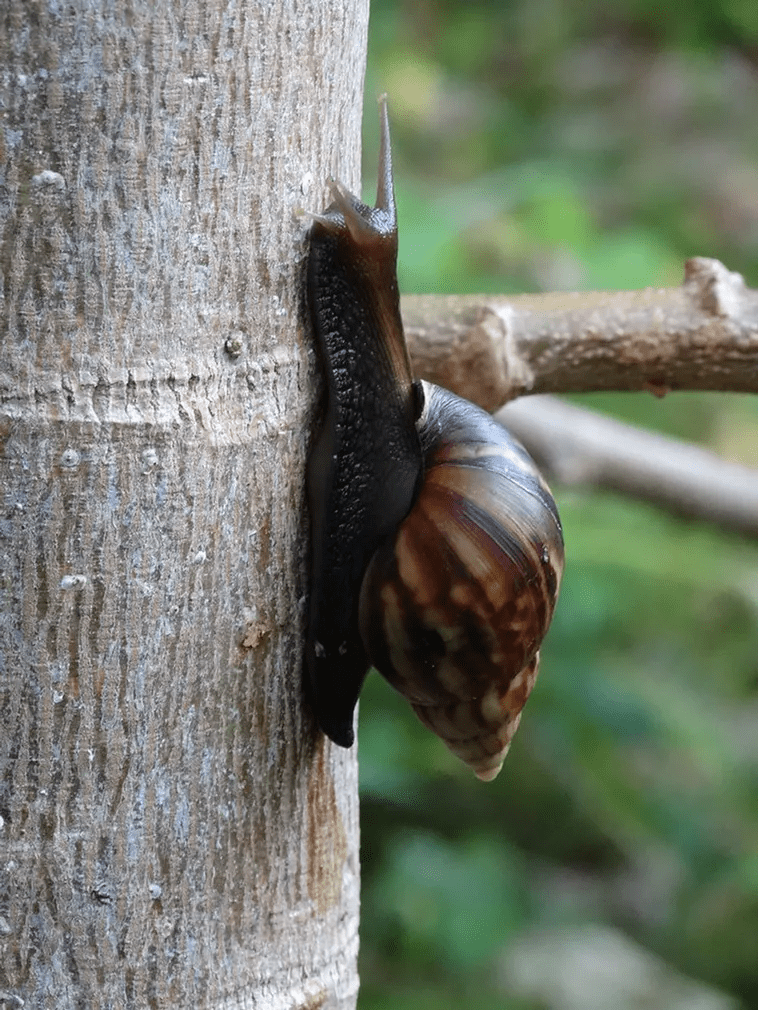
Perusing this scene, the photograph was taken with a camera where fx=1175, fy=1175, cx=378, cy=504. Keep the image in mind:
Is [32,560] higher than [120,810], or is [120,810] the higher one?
[32,560]

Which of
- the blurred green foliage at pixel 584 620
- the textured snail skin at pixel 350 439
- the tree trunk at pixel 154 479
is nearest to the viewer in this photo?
the tree trunk at pixel 154 479

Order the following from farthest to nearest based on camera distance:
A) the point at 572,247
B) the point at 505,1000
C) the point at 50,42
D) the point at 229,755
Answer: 1. the point at 505,1000
2. the point at 572,247
3. the point at 229,755
4. the point at 50,42

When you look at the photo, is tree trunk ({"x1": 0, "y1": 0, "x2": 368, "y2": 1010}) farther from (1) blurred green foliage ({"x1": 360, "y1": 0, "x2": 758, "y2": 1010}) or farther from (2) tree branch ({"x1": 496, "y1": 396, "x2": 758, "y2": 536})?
(1) blurred green foliage ({"x1": 360, "y1": 0, "x2": 758, "y2": 1010})

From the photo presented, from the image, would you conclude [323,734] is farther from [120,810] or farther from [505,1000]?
[505,1000]

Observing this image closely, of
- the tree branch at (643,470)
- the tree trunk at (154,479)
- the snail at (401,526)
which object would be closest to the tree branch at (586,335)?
the snail at (401,526)

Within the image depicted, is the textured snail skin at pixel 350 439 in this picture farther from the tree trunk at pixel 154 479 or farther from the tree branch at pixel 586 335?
the tree branch at pixel 586 335

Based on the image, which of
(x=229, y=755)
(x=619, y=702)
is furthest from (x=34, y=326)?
(x=619, y=702)
